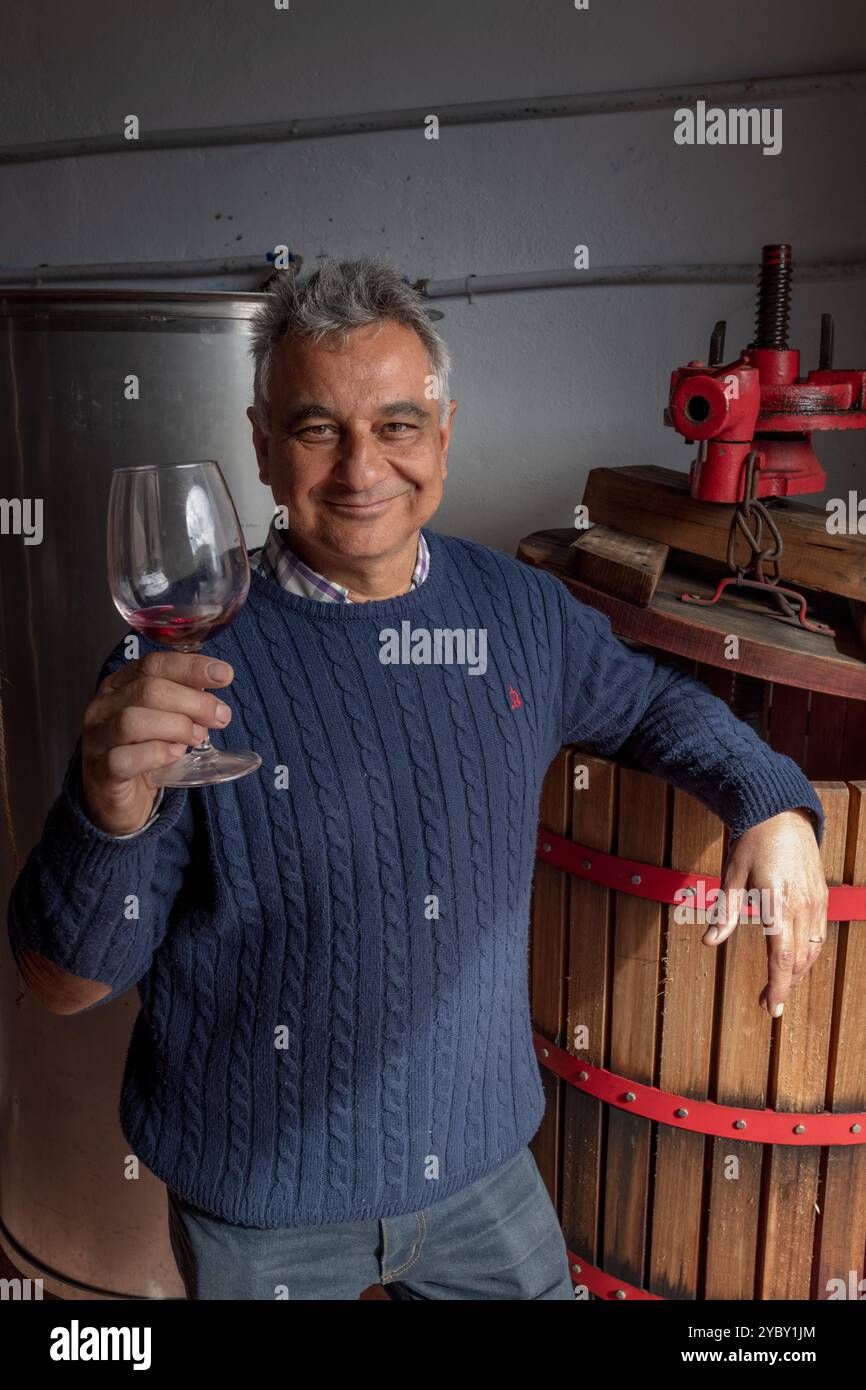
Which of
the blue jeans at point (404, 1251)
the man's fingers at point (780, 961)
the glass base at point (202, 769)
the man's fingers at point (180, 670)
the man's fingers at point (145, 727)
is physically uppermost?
the man's fingers at point (180, 670)

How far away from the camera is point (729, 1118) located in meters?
2.06

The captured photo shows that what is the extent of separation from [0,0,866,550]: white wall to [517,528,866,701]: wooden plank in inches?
35.9

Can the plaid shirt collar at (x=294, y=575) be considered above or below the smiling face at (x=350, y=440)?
below

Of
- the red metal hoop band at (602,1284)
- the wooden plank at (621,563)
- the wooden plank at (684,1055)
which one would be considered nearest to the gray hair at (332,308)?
the wooden plank at (621,563)

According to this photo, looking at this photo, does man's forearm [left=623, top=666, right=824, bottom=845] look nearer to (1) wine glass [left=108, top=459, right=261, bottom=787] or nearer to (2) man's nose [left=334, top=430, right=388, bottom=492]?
(2) man's nose [left=334, top=430, right=388, bottom=492]

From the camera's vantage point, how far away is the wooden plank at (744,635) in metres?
1.93

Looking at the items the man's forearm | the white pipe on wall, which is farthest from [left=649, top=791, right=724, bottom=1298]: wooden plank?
the white pipe on wall

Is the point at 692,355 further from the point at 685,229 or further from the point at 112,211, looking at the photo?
the point at 112,211

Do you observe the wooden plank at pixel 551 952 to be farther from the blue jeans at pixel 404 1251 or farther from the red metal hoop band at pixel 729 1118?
the blue jeans at pixel 404 1251

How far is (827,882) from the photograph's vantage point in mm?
1948

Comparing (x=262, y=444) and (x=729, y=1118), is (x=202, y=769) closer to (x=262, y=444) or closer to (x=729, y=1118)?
(x=262, y=444)

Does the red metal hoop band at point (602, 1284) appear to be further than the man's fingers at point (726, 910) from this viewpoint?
Yes

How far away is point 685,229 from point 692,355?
11.4 inches

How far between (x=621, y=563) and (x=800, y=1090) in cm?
94
